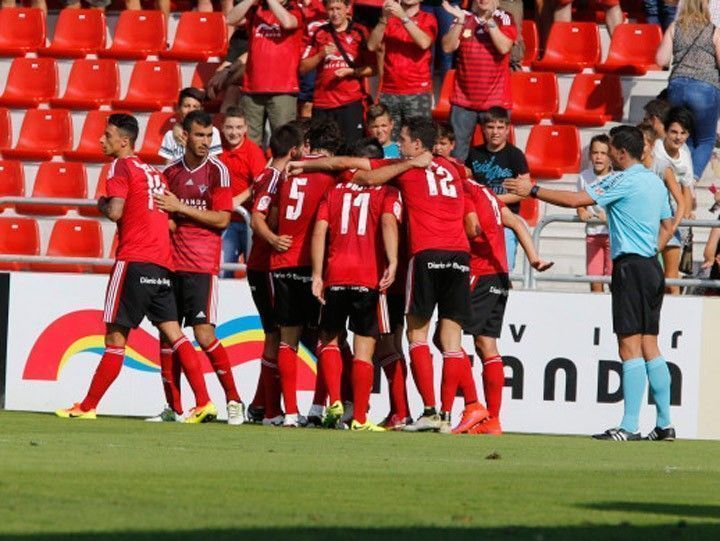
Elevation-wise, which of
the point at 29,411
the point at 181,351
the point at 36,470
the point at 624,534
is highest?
the point at 624,534

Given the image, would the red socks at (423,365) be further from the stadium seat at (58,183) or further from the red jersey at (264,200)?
the stadium seat at (58,183)

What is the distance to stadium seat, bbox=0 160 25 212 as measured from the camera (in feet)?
63.4

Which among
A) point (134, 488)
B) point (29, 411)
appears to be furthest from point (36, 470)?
point (29, 411)

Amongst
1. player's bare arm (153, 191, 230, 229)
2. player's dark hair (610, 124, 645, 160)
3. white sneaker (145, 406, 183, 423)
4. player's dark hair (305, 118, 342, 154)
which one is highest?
player's dark hair (610, 124, 645, 160)

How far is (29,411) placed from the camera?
1546cm

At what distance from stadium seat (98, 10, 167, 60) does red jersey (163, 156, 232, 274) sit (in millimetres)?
7057

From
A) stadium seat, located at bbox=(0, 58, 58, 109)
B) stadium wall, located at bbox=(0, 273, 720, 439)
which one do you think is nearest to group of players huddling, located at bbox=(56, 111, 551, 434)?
stadium wall, located at bbox=(0, 273, 720, 439)

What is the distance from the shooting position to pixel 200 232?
44.8 ft

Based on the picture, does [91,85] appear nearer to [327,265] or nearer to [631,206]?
[327,265]

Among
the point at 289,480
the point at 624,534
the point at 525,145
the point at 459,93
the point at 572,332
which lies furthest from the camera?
the point at 525,145

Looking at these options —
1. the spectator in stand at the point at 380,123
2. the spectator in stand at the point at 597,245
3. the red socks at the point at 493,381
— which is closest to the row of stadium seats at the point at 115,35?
the spectator in stand at the point at 380,123

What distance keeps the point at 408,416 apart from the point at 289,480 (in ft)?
17.0

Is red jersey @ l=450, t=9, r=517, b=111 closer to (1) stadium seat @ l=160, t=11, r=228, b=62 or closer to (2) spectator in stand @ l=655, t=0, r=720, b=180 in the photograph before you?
(2) spectator in stand @ l=655, t=0, r=720, b=180

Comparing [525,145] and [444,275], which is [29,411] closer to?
[444,275]
